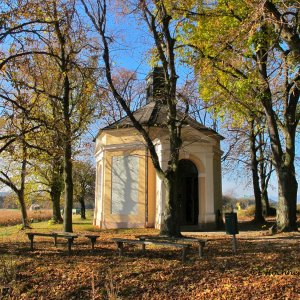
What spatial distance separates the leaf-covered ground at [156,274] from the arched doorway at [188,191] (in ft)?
38.5

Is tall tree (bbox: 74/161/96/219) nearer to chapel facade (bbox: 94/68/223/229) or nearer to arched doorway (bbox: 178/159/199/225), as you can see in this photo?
chapel facade (bbox: 94/68/223/229)

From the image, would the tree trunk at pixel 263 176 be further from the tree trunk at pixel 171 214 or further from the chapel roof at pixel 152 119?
the tree trunk at pixel 171 214

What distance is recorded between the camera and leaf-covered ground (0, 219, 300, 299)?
7.29 m

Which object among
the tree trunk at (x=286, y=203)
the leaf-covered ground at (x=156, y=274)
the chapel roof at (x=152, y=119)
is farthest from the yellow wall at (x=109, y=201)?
the leaf-covered ground at (x=156, y=274)

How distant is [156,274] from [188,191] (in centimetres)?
1575

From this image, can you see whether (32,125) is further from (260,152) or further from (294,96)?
(260,152)

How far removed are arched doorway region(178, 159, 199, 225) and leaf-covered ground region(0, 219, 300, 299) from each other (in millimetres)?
11720

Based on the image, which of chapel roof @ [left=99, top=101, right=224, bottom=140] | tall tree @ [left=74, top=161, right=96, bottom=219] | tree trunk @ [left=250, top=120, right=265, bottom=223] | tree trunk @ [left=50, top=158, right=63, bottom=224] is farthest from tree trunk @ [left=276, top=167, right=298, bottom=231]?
tall tree @ [left=74, top=161, right=96, bottom=219]

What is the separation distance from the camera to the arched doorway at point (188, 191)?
23438mm

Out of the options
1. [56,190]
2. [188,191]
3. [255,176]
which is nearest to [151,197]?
[188,191]

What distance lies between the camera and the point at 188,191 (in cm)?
2419

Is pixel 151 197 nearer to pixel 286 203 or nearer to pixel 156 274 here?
pixel 286 203

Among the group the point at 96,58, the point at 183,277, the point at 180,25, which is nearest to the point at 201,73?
the point at 180,25

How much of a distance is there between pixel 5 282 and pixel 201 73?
9.98 m
